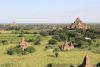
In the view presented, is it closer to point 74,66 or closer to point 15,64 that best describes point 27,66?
point 15,64

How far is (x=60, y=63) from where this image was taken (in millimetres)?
28969

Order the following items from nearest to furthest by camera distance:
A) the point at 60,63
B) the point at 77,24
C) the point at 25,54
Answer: the point at 60,63
the point at 25,54
the point at 77,24

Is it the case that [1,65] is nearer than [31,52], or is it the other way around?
[1,65]

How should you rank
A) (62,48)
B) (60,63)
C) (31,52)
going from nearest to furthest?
1. (60,63)
2. (31,52)
3. (62,48)

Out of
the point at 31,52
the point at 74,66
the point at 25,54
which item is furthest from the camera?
the point at 31,52

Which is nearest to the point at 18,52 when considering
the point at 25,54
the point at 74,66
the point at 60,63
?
the point at 25,54

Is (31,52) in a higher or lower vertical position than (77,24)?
lower

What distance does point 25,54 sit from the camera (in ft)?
123

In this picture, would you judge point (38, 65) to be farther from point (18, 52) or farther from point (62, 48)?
point (62, 48)

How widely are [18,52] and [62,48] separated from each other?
16958 mm

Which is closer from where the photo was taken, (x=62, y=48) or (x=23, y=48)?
(x=23, y=48)

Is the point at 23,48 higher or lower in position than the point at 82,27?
lower

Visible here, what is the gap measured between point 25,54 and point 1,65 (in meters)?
11.2

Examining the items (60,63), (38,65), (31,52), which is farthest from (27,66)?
(31,52)
